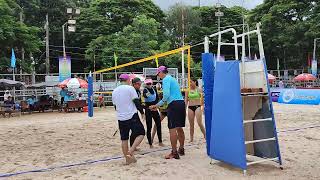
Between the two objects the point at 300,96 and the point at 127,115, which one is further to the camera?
the point at 300,96

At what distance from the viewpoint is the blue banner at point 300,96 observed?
64.0 feet

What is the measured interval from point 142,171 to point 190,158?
1.08m

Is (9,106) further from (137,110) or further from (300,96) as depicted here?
(300,96)

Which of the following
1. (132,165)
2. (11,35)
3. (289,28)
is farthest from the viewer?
(289,28)

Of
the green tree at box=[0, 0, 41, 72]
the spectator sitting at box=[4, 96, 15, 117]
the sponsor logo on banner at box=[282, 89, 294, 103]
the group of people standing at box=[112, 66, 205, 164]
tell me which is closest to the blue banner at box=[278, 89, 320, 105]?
the sponsor logo on banner at box=[282, 89, 294, 103]

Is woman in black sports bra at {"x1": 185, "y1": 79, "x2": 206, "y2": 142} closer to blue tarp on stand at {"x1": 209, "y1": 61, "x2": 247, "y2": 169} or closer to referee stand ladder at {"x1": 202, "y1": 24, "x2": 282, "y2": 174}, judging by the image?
referee stand ladder at {"x1": 202, "y1": 24, "x2": 282, "y2": 174}

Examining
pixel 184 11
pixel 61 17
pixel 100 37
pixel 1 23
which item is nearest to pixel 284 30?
pixel 184 11

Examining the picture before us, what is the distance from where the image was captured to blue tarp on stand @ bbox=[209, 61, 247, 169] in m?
5.36

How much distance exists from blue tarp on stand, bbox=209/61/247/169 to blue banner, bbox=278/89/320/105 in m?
14.9

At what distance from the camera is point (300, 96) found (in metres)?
20.4

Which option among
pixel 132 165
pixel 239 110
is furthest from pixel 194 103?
pixel 239 110

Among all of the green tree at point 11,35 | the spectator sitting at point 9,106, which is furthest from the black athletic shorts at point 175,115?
the green tree at point 11,35

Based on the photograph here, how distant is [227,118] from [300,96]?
16.0 m

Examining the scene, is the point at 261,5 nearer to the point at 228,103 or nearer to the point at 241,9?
the point at 241,9
